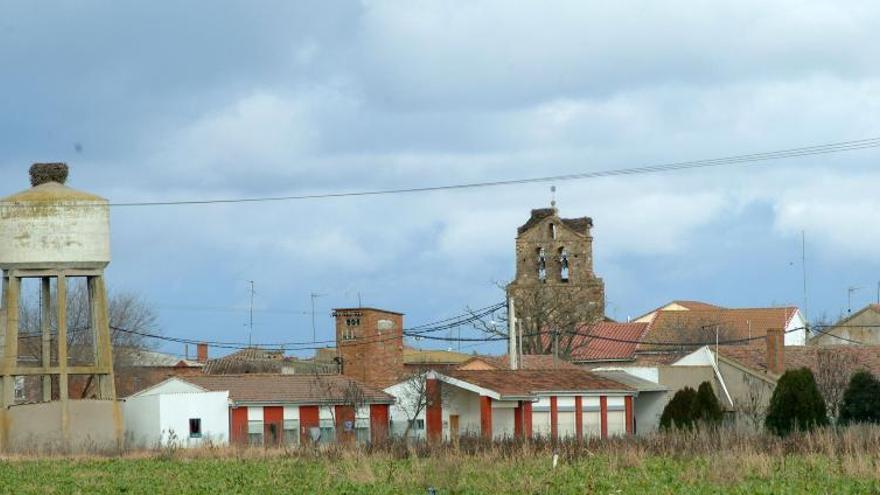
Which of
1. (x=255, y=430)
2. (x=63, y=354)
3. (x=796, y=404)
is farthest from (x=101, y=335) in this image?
(x=796, y=404)

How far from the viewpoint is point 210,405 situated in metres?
60.9

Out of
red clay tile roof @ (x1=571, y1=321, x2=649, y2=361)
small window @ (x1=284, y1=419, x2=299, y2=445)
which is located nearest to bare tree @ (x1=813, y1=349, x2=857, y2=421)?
small window @ (x1=284, y1=419, x2=299, y2=445)

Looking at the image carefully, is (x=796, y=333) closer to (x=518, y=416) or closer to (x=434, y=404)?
(x=518, y=416)

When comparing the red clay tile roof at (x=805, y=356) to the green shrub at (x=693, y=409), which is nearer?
the green shrub at (x=693, y=409)

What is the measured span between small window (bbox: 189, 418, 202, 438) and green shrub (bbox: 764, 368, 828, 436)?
22.1 m

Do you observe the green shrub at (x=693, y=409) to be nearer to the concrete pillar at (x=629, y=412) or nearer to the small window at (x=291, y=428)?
the concrete pillar at (x=629, y=412)


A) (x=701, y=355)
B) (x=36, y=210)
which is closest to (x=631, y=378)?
(x=701, y=355)

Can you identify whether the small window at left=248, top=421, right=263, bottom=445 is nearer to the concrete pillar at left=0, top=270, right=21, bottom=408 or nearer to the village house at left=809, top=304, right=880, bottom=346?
the concrete pillar at left=0, top=270, right=21, bottom=408

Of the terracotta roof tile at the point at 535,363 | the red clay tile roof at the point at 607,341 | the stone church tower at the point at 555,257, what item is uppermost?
the stone church tower at the point at 555,257

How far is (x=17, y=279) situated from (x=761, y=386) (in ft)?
91.4

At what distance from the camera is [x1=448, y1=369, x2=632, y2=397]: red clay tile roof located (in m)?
58.7

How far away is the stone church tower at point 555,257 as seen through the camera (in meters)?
112

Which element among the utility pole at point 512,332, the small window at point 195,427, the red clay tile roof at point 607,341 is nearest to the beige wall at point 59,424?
the small window at point 195,427

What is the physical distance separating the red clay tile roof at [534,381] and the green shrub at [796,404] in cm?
1221
